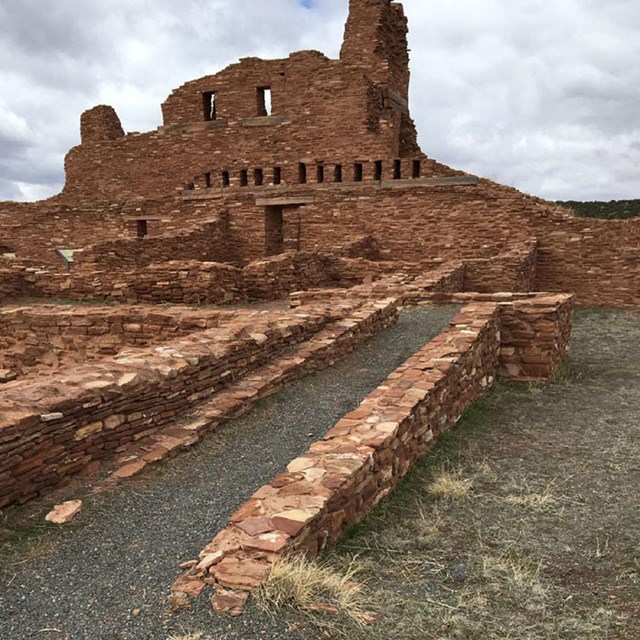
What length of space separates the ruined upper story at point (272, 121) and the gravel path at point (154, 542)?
14661 millimetres

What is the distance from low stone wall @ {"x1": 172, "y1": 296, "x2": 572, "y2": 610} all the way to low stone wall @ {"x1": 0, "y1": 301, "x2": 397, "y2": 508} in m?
1.71

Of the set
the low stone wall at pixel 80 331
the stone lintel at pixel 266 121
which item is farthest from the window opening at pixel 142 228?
the low stone wall at pixel 80 331

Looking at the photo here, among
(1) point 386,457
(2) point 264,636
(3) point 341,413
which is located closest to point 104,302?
(3) point 341,413

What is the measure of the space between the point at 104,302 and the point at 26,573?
11.1 meters

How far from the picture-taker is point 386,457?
4.73 metres

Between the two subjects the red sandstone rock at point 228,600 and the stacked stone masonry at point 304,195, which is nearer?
the red sandstone rock at point 228,600

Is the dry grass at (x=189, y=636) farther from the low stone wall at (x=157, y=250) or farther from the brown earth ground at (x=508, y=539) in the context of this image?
the low stone wall at (x=157, y=250)

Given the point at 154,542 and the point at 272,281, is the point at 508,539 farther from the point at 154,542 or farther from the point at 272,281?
the point at 272,281

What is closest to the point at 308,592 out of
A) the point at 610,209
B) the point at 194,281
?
the point at 194,281

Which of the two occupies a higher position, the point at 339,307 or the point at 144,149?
the point at 144,149

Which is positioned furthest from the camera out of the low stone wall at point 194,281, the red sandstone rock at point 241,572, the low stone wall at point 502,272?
the low stone wall at point 502,272

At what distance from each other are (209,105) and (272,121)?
12.1ft

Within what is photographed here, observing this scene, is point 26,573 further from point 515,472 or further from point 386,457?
point 515,472

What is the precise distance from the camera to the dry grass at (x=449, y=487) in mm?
4879
